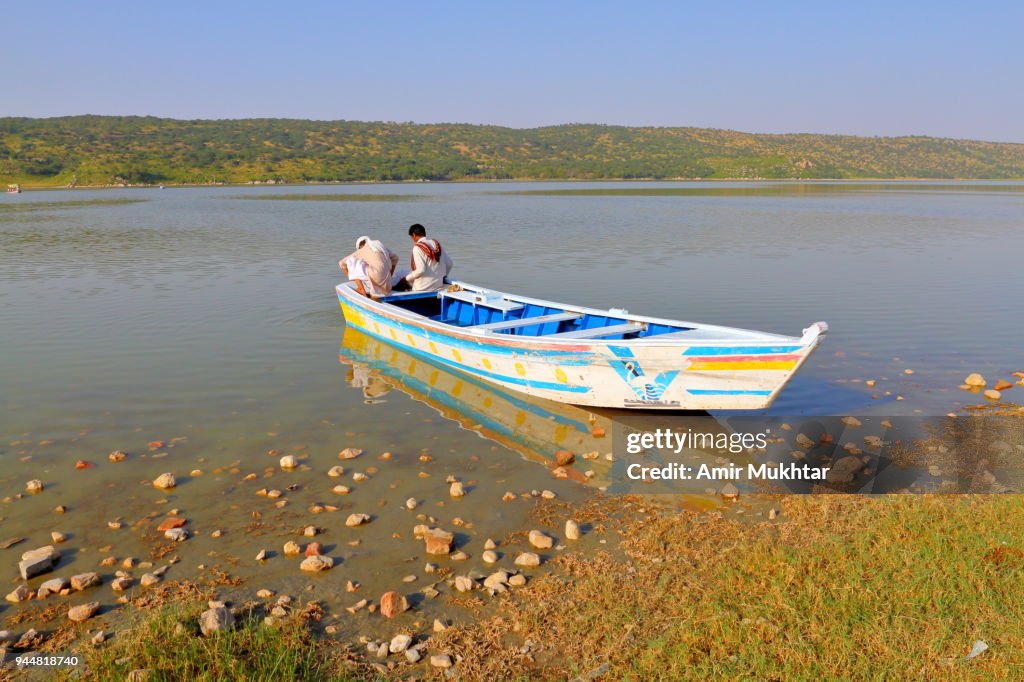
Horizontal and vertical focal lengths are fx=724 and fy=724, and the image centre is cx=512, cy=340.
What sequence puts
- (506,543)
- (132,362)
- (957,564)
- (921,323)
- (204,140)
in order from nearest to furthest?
(957,564) < (506,543) < (132,362) < (921,323) < (204,140)

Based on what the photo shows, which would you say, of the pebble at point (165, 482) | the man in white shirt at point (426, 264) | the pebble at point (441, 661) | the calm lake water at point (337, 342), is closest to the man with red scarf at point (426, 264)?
the man in white shirt at point (426, 264)

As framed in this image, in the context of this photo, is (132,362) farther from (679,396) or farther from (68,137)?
(68,137)

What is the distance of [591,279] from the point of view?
22.8m

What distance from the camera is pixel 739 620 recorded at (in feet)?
17.7

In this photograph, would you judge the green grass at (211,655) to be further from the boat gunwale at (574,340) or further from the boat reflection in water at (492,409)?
the boat gunwale at (574,340)

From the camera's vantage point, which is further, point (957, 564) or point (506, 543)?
point (506, 543)

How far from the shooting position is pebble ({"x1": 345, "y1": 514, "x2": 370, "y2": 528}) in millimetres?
7383

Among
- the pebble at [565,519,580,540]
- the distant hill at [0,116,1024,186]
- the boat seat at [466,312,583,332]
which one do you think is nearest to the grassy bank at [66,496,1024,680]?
the pebble at [565,519,580,540]

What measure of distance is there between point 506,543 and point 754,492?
307 cm

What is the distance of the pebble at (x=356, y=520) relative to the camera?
24.2 feet

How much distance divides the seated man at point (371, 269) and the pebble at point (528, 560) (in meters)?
9.62

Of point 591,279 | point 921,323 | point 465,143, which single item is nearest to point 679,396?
point 921,323

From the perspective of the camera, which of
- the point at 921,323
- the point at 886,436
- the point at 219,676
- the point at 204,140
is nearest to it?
the point at 219,676

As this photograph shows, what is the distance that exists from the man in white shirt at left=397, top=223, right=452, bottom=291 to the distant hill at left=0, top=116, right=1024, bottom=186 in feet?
318
